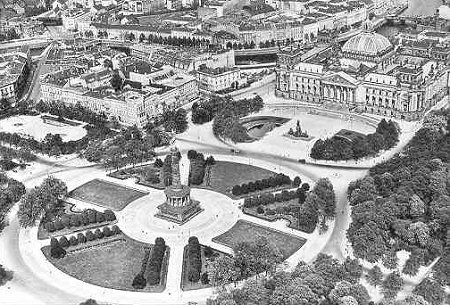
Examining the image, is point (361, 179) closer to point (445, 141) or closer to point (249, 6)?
point (445, 141)

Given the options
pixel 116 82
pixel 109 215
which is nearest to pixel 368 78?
pixel 116 82

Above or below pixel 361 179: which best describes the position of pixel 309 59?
above

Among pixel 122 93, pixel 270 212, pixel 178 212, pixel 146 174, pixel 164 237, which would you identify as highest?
pixel 122 93

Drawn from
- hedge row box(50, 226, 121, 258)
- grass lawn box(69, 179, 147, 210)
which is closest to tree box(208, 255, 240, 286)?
hedge row box(50, 226, 121, 258)

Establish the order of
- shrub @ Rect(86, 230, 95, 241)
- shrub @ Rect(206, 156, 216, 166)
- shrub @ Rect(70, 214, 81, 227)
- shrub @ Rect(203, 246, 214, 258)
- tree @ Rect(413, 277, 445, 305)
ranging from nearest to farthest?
tree @ Rect(413, 277, 445, 305), shrub @ Rect(203, 246, 214, 258), shrub @ Rect(86, 230, 95, 241), shrub @ Rect(70, 214, 81, 227), shrub @ Rect(206, 156, 216, 166)

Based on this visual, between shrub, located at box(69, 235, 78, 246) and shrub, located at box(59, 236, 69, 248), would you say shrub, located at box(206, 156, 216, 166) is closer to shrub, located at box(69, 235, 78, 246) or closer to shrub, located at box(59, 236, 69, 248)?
shrub, located at box(69, 235, 78, 246)

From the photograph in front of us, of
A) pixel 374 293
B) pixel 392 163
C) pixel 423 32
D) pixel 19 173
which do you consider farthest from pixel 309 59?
pixel 374 293

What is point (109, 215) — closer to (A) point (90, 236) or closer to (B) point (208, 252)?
(A) point (90, 236)
